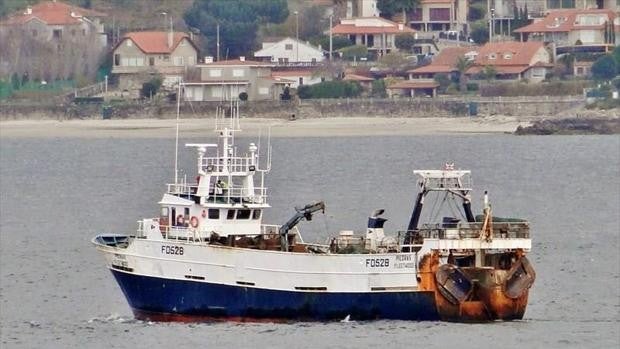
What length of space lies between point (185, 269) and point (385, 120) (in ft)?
331

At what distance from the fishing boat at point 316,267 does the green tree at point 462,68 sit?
10755 cm

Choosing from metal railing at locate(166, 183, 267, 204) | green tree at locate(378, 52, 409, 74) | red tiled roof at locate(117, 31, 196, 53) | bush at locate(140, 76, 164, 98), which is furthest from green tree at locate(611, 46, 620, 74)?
metal railing at locate(166, 183, 267, 204)

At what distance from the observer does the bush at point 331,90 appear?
16812 cm

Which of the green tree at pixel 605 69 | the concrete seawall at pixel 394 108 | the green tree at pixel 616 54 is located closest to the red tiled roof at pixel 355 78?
the concrete seawall at pixel 394 108

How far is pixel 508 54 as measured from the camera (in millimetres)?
174625

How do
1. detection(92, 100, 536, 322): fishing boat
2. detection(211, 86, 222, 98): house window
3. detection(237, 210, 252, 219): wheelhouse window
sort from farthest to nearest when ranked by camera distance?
detection(211, 86, 222, 98): house window, detection(237, 210, 252, 219): wheelhouse window, detection(92, 100, 536, 322): fishing boat

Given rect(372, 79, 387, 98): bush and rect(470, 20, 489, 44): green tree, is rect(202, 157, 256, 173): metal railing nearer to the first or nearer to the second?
rect(372, 79, 387, 98): bush

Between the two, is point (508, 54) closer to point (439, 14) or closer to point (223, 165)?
point (439, 14)

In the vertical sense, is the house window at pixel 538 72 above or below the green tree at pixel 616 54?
below

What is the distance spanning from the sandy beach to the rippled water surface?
1.25m

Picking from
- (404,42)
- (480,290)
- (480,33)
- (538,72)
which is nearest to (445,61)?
(538,72)

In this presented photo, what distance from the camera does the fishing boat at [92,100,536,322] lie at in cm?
6119

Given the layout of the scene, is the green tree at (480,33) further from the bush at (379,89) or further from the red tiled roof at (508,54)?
the bush at (379,89)

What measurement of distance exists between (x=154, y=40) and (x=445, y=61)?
72.4ft
